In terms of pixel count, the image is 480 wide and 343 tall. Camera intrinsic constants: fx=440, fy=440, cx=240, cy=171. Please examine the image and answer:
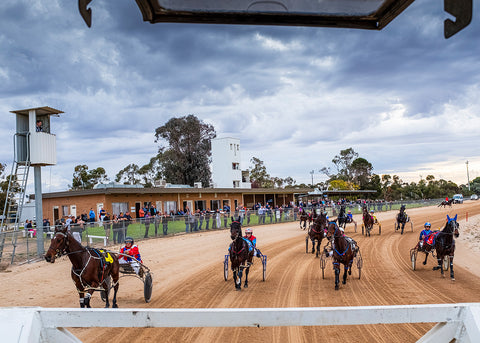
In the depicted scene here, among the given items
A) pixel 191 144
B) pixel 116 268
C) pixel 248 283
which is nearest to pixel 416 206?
pixel 191 144

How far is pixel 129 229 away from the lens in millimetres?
22594

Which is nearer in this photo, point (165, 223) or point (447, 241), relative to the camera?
point (447, 241)

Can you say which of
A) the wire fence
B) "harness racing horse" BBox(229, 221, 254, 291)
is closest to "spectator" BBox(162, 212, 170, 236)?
the wire fence

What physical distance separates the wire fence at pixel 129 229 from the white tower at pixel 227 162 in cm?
1550

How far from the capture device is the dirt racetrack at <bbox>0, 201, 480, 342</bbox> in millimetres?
7746

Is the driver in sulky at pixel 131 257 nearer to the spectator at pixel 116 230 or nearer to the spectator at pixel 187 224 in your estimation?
the spectator at pixel 116 230

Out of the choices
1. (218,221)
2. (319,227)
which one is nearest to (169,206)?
(218,221)

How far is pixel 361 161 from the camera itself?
97688mm

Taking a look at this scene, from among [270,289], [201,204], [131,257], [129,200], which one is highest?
[129,200]

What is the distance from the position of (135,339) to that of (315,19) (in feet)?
22.4

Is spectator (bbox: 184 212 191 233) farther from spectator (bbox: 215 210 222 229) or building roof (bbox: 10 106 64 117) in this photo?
building roof (bbox: 10 106 64 117)

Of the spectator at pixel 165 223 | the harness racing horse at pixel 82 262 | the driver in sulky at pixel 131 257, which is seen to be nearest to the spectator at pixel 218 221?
the spectator at pixel 165 223

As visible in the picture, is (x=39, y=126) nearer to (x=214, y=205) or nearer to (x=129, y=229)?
(x=129, y=229)

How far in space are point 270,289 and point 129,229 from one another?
12.7 m
